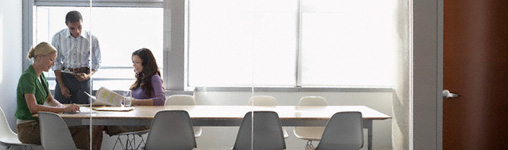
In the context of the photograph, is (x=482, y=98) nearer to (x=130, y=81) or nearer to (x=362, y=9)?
(x=362, y=9)

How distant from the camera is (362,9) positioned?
3.87 meters

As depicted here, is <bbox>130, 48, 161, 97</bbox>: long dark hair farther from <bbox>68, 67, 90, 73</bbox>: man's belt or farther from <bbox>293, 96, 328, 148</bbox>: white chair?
<bbox>293, 96, 328, 148</bbox>: white chair

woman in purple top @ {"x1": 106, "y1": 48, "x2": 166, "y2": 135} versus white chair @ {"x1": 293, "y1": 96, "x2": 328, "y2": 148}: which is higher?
woman in purple top @ {"x1": 106, "y1": 48, "x2": 166, "y2": 135}

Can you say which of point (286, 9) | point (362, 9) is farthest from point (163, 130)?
point (362, 9)

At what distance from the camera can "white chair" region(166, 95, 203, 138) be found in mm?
3713

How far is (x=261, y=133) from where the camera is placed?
385 centimetres

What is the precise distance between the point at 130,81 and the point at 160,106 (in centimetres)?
24

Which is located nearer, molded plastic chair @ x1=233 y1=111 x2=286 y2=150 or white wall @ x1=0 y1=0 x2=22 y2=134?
white wall @ x1=0 y1=0 x2=22 y2=134

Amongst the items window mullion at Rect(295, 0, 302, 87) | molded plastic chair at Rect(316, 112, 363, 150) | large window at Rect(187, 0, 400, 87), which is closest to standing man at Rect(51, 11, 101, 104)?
large window at Rect(187, 0, 400, 87)

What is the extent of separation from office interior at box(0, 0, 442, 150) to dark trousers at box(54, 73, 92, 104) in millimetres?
267

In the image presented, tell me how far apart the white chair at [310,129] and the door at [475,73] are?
1.15 meters

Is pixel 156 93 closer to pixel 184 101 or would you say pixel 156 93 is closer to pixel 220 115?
pixel 184 101

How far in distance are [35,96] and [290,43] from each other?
1.59m

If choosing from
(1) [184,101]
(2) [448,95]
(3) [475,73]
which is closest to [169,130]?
(1) [184,101]
